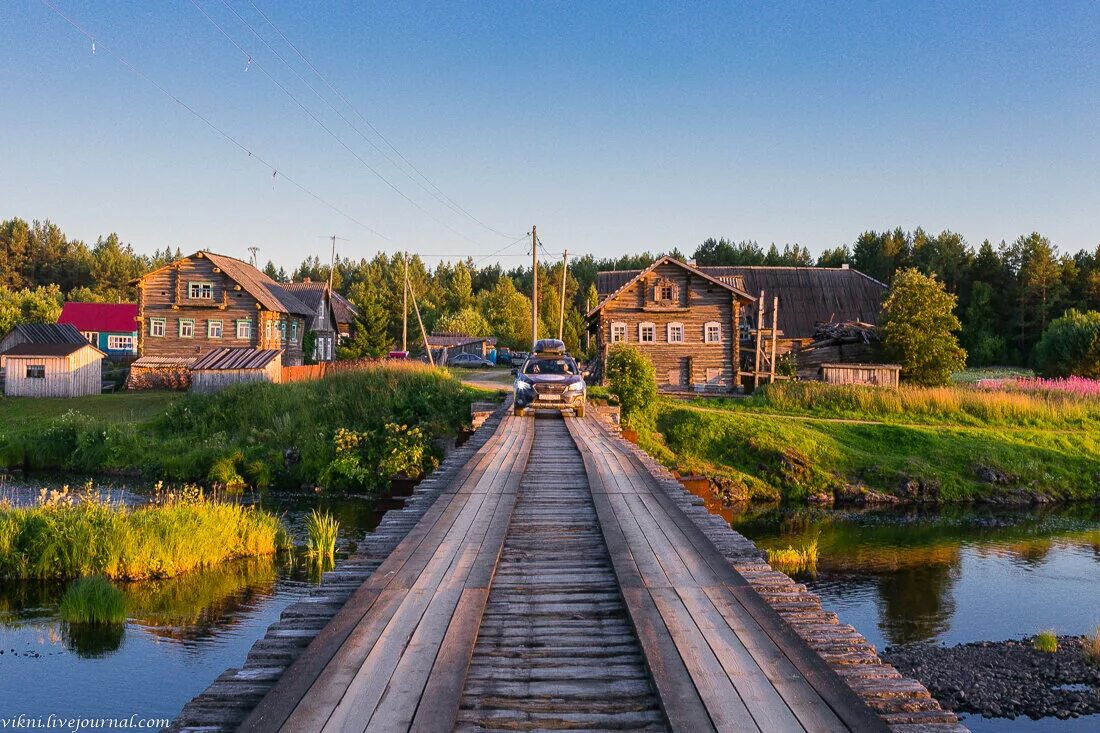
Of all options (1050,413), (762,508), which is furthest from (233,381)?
(1050,413)

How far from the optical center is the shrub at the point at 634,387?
113ft

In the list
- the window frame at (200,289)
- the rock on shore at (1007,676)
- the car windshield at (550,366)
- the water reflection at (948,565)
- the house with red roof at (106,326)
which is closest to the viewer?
the rock on shore at (1007,676)

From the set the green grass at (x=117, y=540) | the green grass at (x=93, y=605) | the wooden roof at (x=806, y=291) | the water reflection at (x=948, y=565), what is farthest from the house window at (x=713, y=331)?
the green grass at (x=93, y=605)

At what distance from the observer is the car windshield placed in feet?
86.5

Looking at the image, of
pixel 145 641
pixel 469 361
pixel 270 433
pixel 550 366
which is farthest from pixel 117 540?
pixel 469 361

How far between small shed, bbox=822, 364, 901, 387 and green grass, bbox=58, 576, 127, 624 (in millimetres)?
36812

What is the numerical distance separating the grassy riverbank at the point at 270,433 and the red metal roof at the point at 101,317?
1775 inches

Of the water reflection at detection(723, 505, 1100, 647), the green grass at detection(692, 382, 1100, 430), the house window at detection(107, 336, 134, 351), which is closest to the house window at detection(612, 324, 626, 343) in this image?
the green grass at detection(692, 382, 1100, 430)

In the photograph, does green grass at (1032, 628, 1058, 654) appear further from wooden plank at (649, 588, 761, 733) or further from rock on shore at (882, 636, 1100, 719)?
wooden plank at (649, 588, 761, 733)

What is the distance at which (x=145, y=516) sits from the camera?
20078mm

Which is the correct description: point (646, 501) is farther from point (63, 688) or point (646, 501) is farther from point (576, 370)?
point (576, 370)

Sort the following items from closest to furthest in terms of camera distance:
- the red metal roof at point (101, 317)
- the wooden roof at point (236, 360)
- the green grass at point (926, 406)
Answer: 1. the green grass at point (926, 406)
2. the wooden roof at point (236, 360)
3. the red metal roof at point (101, 317)

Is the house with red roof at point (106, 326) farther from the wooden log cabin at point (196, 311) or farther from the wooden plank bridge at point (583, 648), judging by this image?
the wooden plank bridge at point (583, 648)

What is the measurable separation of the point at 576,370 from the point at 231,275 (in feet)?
121
